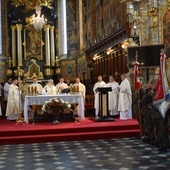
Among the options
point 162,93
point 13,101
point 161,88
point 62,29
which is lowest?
point 13,101

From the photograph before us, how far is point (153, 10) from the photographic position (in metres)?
14.0

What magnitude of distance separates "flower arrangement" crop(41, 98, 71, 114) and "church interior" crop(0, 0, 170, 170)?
58 cm

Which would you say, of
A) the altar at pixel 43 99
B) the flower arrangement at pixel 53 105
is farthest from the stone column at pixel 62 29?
the flower arrangement at pixel 53 105

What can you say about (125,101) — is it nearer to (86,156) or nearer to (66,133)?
(66,133)

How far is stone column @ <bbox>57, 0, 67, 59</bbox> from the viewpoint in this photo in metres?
28.8

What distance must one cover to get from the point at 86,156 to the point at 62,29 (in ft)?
70.9

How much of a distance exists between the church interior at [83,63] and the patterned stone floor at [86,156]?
0.02 m

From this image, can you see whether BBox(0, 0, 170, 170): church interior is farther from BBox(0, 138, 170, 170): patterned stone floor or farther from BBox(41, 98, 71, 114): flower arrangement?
BBox(41, 98, 71, 114): flower arrangement

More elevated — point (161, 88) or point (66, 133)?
point (161, 88)

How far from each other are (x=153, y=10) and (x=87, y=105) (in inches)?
246

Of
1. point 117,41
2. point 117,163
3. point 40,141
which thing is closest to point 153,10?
point 117,41

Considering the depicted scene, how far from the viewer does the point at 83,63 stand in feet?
81.9

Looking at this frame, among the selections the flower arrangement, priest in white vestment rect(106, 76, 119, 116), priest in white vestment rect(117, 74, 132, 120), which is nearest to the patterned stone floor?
the flower arrangement

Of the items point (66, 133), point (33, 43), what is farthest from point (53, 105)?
point (33, 43)
